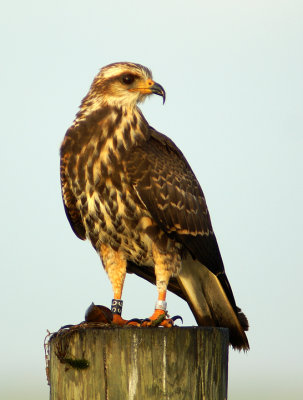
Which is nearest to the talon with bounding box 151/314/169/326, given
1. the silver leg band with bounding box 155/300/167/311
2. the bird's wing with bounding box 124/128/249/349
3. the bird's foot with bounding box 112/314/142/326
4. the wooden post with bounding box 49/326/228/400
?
the bird's foot with bounding box 112/314/142/326

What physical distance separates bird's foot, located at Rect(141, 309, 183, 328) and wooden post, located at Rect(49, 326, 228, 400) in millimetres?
1020

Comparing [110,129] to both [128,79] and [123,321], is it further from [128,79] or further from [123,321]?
[123,321]

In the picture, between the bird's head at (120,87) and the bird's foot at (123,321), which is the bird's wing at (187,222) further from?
the bird's foot at (123,321)

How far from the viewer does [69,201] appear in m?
7.07

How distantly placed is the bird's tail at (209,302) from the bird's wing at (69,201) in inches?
47.2

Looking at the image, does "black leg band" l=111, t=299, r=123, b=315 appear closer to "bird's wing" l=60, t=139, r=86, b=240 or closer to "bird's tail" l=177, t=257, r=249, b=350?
"bird's tail" l=177, t=257, r=249, b=350

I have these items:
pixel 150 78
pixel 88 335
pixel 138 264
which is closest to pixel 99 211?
pixel 138 264

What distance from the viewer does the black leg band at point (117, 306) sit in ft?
22.0

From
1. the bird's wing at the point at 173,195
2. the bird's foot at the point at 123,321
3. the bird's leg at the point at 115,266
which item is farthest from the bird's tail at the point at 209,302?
the bird's foot at the point at 123,321

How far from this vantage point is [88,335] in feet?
15.6

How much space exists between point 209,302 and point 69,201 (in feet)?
5.91

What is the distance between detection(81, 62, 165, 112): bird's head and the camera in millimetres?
7184

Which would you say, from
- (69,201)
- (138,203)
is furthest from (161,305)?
(69,201)

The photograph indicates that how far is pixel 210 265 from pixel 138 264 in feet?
2.61
